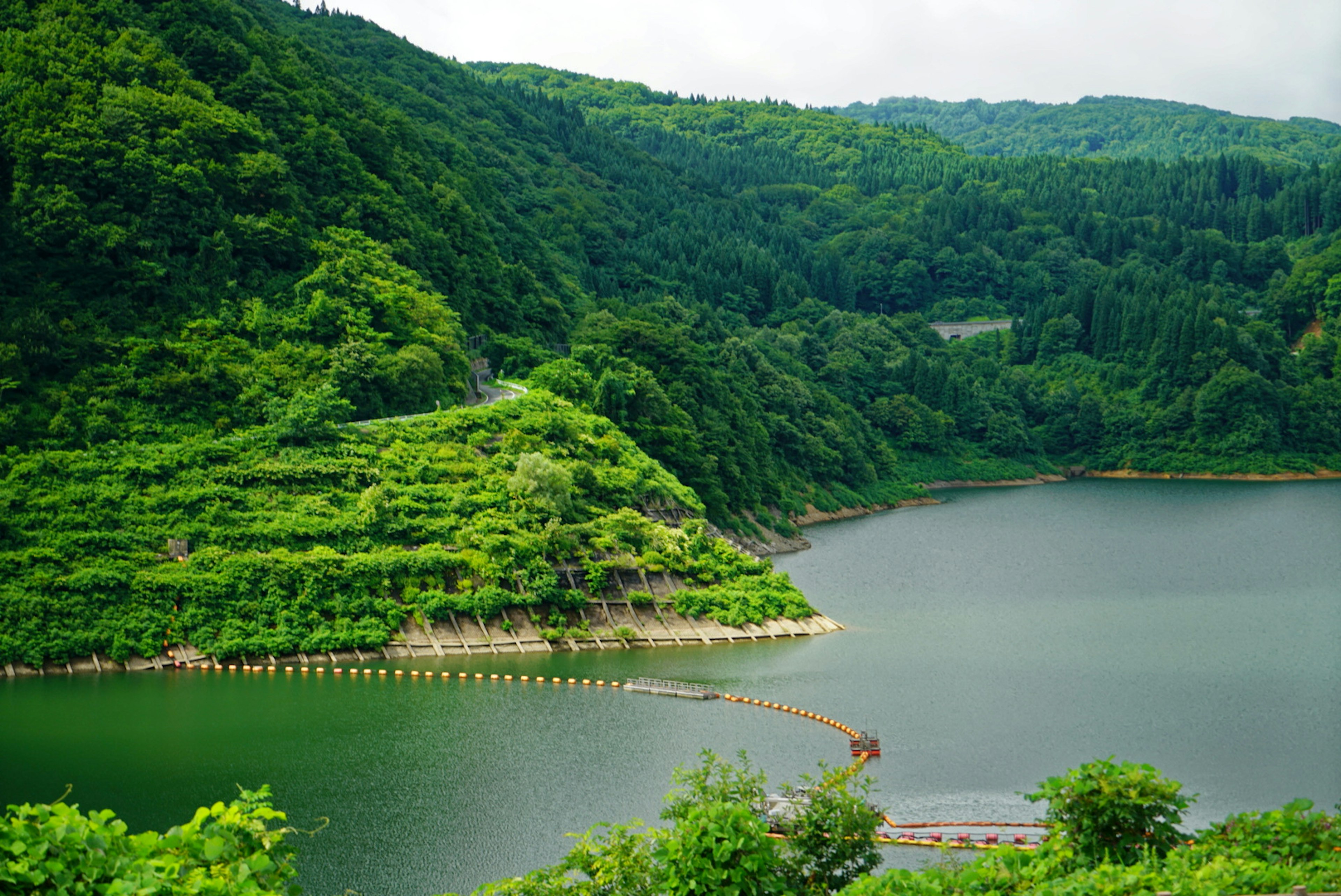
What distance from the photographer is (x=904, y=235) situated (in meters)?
176

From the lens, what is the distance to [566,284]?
364ft

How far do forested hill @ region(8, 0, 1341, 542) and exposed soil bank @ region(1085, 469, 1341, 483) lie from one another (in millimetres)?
936

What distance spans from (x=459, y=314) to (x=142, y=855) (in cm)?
7016

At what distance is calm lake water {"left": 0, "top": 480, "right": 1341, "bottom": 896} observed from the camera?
1416 inches

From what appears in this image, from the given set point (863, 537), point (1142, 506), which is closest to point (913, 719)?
point (863, 537)

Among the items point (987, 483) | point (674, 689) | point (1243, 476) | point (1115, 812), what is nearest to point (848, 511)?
point (987, 483)

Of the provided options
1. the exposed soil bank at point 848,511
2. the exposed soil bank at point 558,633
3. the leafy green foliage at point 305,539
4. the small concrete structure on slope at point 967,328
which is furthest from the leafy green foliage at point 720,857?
the small concrete structure on slope at point 967,328

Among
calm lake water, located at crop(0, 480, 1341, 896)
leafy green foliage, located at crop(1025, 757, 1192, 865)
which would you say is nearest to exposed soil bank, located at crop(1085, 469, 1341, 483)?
calm lake water, located at crop(0, 480, 1341, 896)

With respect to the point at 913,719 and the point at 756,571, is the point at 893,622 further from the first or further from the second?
the point at 913,719

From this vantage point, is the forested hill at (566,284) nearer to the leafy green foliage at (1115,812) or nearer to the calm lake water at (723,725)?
the calm lake water at (723,725)

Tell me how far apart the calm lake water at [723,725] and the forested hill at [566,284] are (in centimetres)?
1930

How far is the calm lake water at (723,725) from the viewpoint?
35969mm

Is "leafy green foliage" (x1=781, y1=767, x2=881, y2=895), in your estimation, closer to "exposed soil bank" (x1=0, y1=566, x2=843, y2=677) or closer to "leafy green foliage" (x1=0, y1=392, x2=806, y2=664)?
"exposed soil bank" (x1=0, y1=566, x2=843, y2=677)

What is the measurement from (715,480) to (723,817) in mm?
62961
